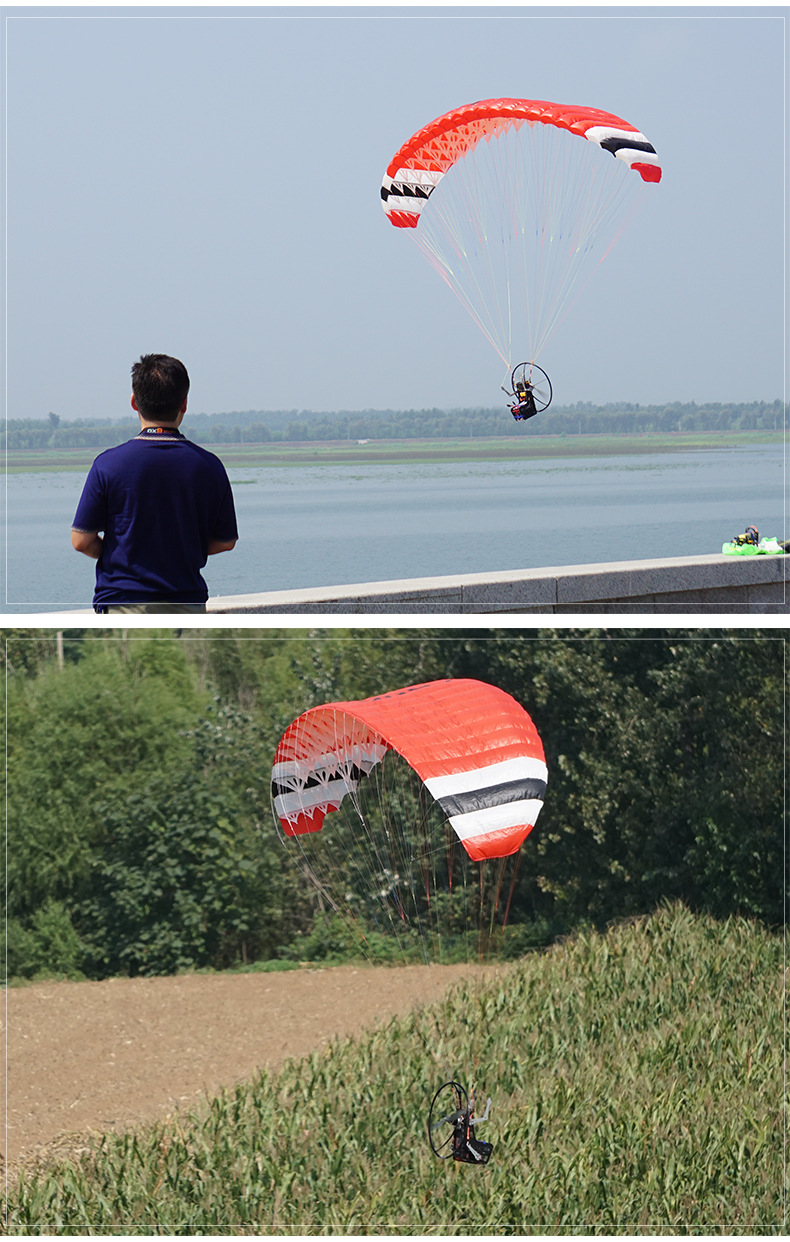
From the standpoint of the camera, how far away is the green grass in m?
6.80

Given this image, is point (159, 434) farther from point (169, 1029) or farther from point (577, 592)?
point (577, 592)

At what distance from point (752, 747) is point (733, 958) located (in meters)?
1.28

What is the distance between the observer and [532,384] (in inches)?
476

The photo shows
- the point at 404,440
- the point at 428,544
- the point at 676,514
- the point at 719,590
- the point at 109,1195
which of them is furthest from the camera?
the point at 404,440

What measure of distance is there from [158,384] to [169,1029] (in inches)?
158

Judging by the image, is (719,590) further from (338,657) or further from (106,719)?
(106,719)

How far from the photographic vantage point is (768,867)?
789 cm

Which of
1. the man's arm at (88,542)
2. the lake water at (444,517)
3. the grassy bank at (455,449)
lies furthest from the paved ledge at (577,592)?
the grassy bank at (455,449)

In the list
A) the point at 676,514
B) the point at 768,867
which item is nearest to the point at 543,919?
the point at 768,867

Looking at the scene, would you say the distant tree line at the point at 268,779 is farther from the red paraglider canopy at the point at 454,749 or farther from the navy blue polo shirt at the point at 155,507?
the navy blue polo shirt at the point at 155,507

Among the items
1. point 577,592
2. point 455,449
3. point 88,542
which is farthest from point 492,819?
point 455,449

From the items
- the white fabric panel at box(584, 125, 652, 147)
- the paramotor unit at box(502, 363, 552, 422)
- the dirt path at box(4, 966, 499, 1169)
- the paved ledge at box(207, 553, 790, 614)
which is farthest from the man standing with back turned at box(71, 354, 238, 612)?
the paramotor unit at box(502, 363, 552, 422)

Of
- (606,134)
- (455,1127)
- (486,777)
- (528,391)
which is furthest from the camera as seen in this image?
(528,391)

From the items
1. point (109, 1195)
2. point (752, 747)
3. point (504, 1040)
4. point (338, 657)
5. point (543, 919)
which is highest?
point (338, 657)
